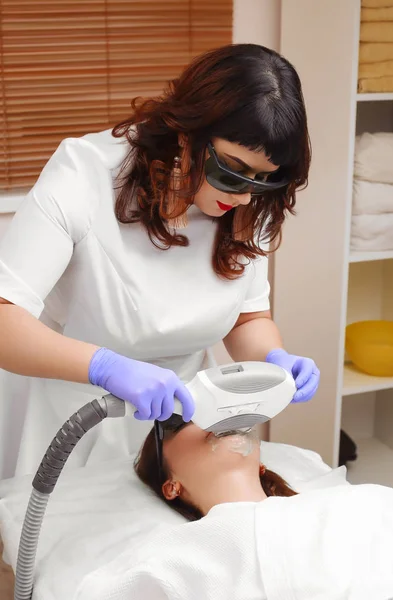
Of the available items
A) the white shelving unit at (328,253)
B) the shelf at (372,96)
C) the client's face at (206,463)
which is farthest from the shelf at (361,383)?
the client's face at (206,463)

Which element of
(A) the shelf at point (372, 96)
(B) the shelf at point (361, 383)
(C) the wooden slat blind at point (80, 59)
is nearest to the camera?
(C) the wooden slat blind at point (80, 59)

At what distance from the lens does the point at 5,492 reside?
1743mm

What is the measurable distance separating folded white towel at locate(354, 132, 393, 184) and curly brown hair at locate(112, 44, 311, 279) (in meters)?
0.88

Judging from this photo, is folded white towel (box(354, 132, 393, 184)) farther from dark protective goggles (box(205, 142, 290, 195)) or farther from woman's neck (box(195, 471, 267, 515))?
woman's neck (box(195, 471, 267, 515))

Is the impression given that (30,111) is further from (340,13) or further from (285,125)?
(285,125)

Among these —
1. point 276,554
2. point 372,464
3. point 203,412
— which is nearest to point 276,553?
point 276,554

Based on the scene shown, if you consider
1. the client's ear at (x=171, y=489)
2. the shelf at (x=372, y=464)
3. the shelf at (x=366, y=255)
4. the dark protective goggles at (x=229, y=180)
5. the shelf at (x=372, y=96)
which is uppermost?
the shelf at (x=372, y=96)

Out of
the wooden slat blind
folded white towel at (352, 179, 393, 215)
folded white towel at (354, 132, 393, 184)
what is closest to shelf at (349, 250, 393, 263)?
folded white towel at (352, 179, 393, 215)

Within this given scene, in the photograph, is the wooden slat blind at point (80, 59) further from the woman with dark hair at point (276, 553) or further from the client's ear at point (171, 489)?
the woman with dark hair at point (276, 553)

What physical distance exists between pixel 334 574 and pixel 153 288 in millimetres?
689

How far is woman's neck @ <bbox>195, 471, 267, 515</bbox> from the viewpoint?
163cm

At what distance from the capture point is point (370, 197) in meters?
2.53

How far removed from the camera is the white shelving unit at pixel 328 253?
95.7 inches

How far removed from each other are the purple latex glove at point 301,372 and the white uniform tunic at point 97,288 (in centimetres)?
15
